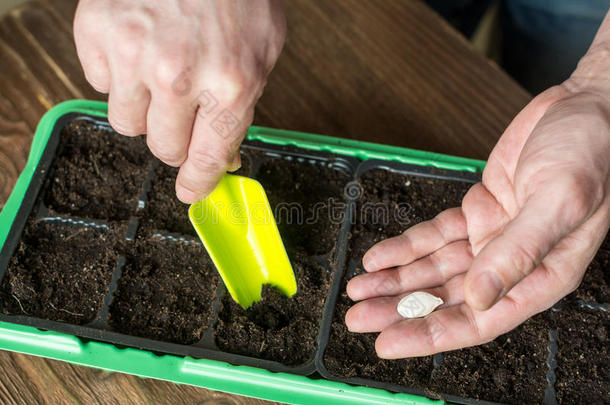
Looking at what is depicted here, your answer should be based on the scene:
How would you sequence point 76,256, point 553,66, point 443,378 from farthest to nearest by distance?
point 553,66 < point 76,256 < point 443,378

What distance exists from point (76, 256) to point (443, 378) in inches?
22.8

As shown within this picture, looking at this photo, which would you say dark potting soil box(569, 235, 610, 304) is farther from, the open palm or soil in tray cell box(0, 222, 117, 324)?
soil in tray cell box(0, 222, 117, 324)

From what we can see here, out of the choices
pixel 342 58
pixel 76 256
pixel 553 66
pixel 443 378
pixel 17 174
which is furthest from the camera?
pixel 553 66

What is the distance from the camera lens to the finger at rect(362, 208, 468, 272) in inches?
31.9

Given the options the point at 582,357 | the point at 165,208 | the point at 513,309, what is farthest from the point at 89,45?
the point at 582,357

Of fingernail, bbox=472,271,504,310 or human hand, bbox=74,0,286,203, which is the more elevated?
human hand, bbox=74,0,286,203

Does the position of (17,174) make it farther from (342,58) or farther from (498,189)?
(498,189)

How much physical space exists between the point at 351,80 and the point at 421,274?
0.44 m

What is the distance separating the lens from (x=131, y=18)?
0.58 metres

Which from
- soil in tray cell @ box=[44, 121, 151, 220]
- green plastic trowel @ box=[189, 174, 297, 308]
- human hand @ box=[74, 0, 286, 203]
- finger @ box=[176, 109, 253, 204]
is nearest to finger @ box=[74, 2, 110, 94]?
human hand @ box=[74, 0, 286, 203]

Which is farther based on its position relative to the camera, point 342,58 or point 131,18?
point 342,58

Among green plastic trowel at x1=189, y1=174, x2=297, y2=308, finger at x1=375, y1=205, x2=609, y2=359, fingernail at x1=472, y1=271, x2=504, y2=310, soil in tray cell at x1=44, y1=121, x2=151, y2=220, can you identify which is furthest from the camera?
soil in tray cell at x1=44, y1=121, x2=151, y2=220

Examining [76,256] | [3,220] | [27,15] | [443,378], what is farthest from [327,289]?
[27,15]

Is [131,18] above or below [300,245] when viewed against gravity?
above
